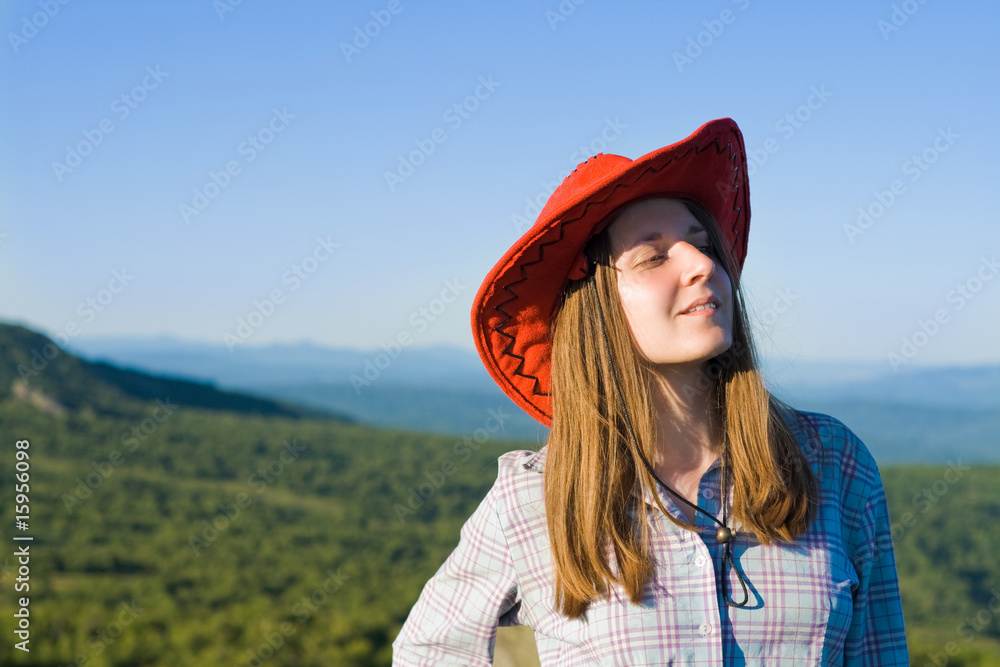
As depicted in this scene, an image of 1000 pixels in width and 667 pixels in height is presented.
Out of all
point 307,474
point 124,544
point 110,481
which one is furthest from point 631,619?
point 307,474

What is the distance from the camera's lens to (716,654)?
4.51 ft

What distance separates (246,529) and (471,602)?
15103 mm

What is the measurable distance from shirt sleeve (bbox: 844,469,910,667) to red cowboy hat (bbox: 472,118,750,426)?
601 mm

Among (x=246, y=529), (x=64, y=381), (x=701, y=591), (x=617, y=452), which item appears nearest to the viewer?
(x=701, y=591)

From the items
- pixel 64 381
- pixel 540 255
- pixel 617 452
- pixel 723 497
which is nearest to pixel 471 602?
pixel 617 452

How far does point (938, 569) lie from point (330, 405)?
67.5 m

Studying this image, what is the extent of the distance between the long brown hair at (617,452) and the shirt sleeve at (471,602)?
12 centimetres

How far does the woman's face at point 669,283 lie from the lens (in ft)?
4.76

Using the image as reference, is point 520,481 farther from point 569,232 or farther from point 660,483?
point 569,232

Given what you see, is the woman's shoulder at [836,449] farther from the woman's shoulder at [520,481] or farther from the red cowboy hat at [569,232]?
the woman's shoulder at [520,481]

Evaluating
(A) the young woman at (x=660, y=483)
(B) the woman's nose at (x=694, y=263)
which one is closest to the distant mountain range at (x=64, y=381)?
(A) the young woman at (x=660, y=483)

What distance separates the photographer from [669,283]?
147 cm

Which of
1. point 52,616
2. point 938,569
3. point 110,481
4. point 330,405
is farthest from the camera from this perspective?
point 330,405

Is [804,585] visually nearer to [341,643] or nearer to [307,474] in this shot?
[341,643]
